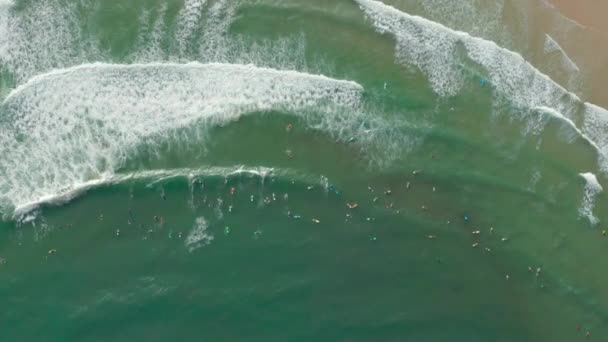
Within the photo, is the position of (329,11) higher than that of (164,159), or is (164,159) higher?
(329,11)

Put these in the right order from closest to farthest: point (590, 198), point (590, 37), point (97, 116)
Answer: point (97, 116)
point (590, 37)
point (590, 198)

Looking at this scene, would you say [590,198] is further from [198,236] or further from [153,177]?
[153,177]

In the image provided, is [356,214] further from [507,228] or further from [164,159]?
[164,159]

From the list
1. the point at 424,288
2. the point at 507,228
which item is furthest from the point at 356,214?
the point at 507,228

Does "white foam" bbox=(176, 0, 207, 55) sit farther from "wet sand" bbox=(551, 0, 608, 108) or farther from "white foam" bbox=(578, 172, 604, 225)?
"white foam" bbox=(578, 172, 604, 225)

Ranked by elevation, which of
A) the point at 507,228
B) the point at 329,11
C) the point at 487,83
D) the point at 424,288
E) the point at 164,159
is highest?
the point at 329,11

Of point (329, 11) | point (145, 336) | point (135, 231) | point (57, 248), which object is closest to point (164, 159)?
point (135, 231)

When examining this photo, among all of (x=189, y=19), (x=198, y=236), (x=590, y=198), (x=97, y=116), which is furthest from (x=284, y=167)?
(x=590, y=198)
